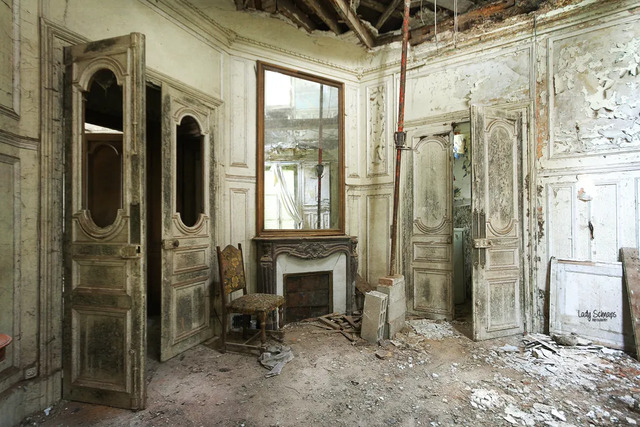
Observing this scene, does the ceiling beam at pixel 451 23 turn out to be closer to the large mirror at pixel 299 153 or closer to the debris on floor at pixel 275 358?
the large mirror at pixel 299 153

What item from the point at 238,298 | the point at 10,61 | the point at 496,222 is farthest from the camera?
the point at 496,222

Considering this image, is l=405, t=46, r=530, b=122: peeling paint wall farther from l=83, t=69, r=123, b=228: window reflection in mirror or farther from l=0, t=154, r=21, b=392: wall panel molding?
l=0, t=154, r=21, b=392: wall panel molding

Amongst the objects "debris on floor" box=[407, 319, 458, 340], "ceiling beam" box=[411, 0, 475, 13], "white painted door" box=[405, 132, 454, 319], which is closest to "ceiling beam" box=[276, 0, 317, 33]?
"ceiling beam" box=[411, 0, 475, 13]

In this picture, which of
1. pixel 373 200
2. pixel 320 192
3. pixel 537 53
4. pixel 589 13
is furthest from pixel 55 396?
pixel 589 13

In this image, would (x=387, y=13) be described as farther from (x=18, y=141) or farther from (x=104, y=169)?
(x=18, y=141)

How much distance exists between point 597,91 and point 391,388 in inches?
143

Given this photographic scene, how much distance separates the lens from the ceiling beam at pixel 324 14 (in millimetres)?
3746

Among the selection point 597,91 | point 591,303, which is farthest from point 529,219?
point 597,91

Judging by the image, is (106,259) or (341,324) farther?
(341,324)

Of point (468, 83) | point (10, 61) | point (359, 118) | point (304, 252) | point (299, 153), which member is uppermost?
point (468, 83)

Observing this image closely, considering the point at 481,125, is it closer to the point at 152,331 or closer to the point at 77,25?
the point at 77,25

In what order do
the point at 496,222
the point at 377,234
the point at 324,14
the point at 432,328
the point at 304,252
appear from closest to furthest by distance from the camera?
the point at 496,222 → the point at 432,328 → the point at 304,252 → the point at 324,14 → the point at 377,234

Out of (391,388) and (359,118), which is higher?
(359,118)

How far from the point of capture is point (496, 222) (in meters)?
3.50
